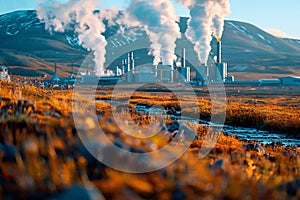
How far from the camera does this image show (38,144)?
4906mm

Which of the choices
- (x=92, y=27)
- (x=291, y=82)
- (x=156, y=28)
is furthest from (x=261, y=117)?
(x=92, y=27)

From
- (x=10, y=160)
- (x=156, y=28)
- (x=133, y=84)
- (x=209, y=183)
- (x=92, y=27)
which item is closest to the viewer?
(x=209, y=183)

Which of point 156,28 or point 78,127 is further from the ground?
point 156,28

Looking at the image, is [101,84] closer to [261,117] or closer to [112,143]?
[261,117]

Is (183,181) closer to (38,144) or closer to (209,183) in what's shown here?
(209,183)

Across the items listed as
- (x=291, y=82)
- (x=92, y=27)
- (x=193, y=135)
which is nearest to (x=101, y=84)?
(x=92, y=27)

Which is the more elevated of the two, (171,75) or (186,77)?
(171,75)

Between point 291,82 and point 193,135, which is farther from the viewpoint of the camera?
point 291,82

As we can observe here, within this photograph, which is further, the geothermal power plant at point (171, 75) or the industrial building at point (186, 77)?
the geothermal power plant at point (171, 75)

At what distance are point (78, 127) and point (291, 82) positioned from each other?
75.6m

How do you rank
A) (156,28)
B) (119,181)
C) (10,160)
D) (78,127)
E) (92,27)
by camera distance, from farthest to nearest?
(92,27)
(156,28)
(78,127)
(10,160)
(119,181)

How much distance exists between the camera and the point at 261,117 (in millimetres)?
24312

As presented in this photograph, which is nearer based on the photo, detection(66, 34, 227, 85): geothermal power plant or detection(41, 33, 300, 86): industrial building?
detection(41, 33, 300, 86): industrial building

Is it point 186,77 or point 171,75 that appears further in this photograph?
point 186,77
